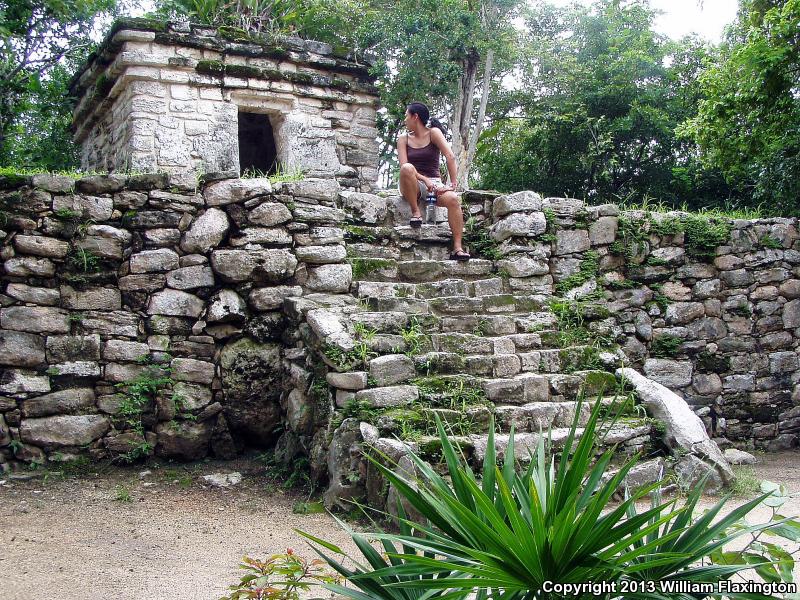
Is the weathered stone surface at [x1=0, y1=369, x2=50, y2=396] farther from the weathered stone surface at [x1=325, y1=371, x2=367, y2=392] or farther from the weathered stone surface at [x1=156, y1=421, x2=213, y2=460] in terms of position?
the weathered stone surface at [x1=325, y1=371, x2=367, y2=392]

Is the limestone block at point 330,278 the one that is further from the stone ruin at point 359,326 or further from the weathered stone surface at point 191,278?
the weathered stone surface at point 191,278

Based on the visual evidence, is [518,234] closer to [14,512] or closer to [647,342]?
[647,342]

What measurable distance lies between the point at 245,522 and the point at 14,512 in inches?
56.1

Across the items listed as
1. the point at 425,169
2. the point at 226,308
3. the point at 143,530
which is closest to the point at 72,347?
the point at 226,308

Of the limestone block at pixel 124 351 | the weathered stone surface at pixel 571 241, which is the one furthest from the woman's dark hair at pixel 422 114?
the limestone block at pixel 124 351

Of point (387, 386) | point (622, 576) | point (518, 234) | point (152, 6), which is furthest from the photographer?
point (152, 6)

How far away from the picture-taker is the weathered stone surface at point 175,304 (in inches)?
217

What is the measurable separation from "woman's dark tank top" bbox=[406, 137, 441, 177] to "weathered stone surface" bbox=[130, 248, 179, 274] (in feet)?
7.92

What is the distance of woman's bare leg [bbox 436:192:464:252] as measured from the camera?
20.7 feet

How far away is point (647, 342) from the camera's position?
6.94 meters

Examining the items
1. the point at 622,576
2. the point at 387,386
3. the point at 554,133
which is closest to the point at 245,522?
the point at 387,386

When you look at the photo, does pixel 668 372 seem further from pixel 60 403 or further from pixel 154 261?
pixel 60 403

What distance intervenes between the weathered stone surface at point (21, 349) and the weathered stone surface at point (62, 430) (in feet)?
1.38

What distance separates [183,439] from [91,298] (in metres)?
1.27
